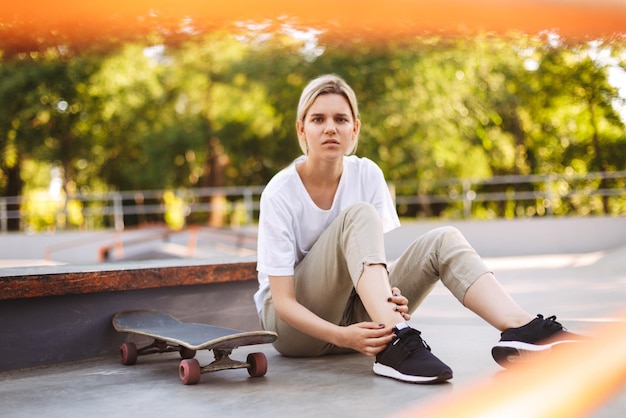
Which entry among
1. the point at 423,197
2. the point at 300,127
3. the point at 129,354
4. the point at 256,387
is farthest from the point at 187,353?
the point at 423,197

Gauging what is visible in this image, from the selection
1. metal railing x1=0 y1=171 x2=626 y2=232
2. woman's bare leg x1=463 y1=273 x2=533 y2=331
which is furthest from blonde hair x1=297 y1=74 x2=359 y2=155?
metal railing x1=0 y1=171 x2=626 y2=232

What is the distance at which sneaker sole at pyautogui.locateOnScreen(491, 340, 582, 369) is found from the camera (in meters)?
2.12

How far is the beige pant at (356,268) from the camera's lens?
7.56 feet

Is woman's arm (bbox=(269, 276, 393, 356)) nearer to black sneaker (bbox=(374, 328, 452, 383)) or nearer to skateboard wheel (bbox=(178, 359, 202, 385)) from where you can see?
black sneaker (bbox=(374, 328, 452, 383))

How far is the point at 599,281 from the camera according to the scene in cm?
615

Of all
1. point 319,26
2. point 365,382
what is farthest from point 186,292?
point 319,26

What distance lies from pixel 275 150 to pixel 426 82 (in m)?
6.96

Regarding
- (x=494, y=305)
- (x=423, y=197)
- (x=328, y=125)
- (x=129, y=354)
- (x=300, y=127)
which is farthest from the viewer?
(x=423, y=197)

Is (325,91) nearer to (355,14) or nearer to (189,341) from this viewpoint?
(189,341)

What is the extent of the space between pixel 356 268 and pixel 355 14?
26.2ft

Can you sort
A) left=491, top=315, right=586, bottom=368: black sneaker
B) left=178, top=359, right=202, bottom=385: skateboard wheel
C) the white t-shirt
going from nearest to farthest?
left=491, top=315, right=586, bottom=368: black sneaker < left=178, top=359, right=202, bottom=385: skateboard wheel < the white t-shirt

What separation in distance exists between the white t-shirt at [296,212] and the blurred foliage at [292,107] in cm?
896

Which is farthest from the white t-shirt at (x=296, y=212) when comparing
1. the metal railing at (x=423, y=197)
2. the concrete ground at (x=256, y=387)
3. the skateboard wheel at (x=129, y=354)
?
the metal railing at (x=423, y=197)

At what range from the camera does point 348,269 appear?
2.38m
